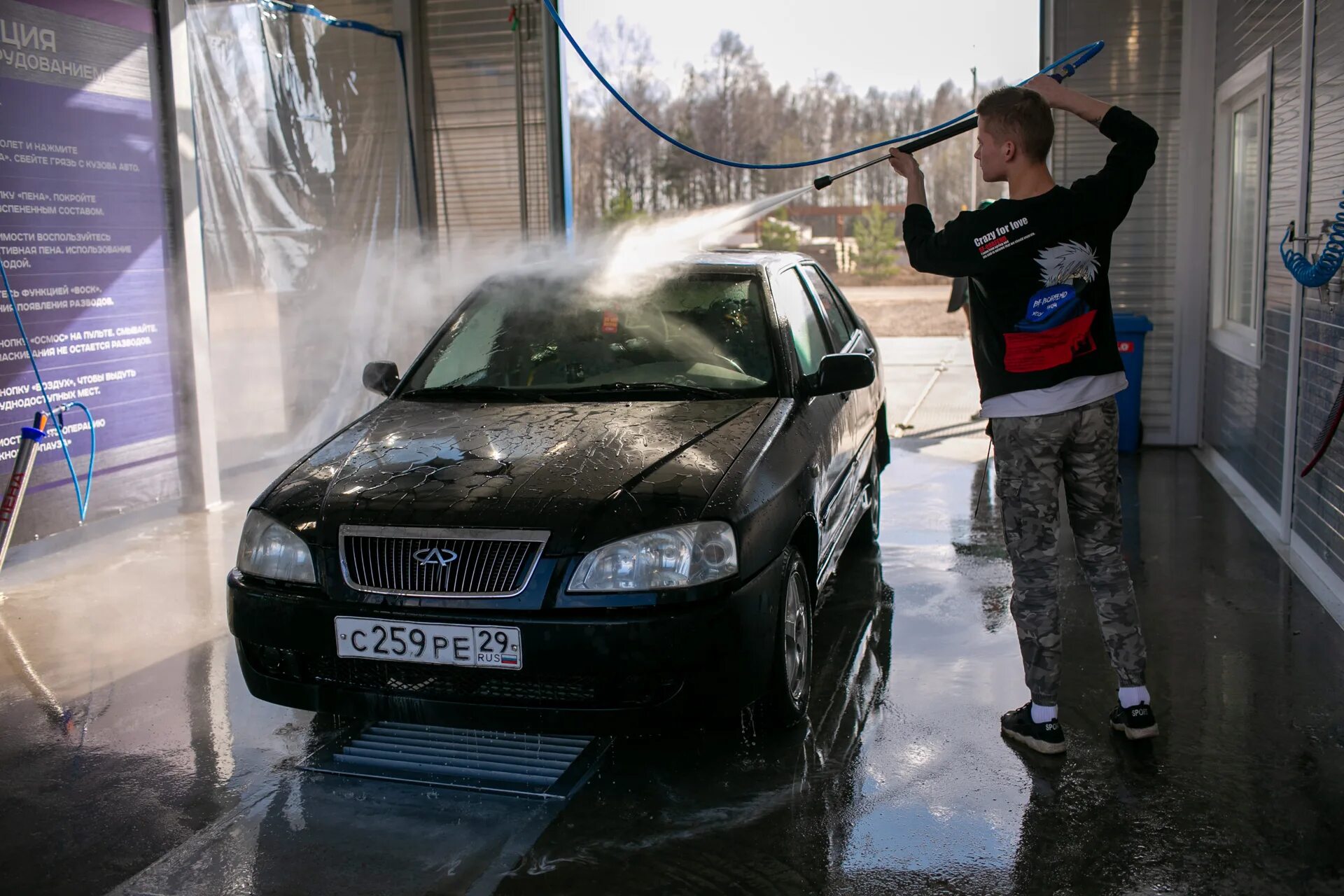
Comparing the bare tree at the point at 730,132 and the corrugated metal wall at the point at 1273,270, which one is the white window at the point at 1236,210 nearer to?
the corrugated metal wall at the point at 1273,270

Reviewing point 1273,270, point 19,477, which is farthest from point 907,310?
point 19,477

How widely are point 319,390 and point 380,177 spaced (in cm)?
179

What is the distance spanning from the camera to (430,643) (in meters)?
3.16

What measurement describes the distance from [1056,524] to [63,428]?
5.33 m

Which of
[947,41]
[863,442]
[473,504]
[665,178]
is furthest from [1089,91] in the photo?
[665,178]

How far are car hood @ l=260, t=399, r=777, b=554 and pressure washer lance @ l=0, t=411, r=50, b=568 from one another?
8.01 feet

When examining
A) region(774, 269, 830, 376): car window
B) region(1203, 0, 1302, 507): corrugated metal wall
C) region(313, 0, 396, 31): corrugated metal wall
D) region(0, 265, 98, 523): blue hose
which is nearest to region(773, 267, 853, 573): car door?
region(774, 269, 830, 376): car window

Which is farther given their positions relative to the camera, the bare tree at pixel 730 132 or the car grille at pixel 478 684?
the bare tree at pixel 730 132

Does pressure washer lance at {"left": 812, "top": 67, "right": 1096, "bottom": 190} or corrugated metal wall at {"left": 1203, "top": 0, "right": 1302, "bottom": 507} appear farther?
corrugated metal wall at {"left": 1203, "top": 0, "right": 1302, "bottom": 507}

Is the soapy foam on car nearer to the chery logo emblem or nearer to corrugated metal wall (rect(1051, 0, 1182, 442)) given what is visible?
corrugated metal wall (rect(1051, 0, 1182, 442))

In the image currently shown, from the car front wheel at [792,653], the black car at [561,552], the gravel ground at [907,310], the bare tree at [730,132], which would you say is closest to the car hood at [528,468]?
the black car at [561,552]

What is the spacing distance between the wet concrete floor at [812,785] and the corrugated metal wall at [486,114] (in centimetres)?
543

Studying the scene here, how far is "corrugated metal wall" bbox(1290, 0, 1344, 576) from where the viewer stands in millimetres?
4996

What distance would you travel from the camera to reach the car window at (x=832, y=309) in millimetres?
5352
